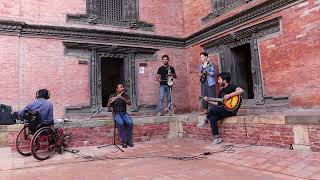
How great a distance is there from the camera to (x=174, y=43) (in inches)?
484

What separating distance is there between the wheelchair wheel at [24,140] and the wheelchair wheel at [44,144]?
36 centimetres

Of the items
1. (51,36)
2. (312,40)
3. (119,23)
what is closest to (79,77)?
(51,36)

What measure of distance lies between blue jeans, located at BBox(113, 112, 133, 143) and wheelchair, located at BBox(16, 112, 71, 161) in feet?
4.69

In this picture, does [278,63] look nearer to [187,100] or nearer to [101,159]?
[187,100]

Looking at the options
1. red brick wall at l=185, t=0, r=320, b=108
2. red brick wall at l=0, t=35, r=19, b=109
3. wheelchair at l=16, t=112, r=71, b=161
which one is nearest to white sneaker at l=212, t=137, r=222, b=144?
red brick wall at l=185, t=0, r=320, b=108

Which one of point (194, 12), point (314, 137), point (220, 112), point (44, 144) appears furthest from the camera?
point (194, 12)

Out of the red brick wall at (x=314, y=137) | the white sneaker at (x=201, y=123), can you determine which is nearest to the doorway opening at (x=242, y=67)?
the white sneaker at (x=201, y=123)

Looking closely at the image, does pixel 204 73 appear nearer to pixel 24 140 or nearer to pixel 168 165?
pixel 168 165

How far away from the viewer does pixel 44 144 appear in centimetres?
638

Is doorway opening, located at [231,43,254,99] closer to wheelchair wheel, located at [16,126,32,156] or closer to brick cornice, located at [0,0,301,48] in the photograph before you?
brick cornice, located at [0,0,301,48]

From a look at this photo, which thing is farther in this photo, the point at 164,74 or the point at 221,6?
the point at 221,6

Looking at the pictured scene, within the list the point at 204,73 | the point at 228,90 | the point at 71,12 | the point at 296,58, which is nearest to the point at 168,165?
the point at 228,90

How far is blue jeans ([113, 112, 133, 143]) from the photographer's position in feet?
24.7

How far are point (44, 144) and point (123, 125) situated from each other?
1.99 meters
